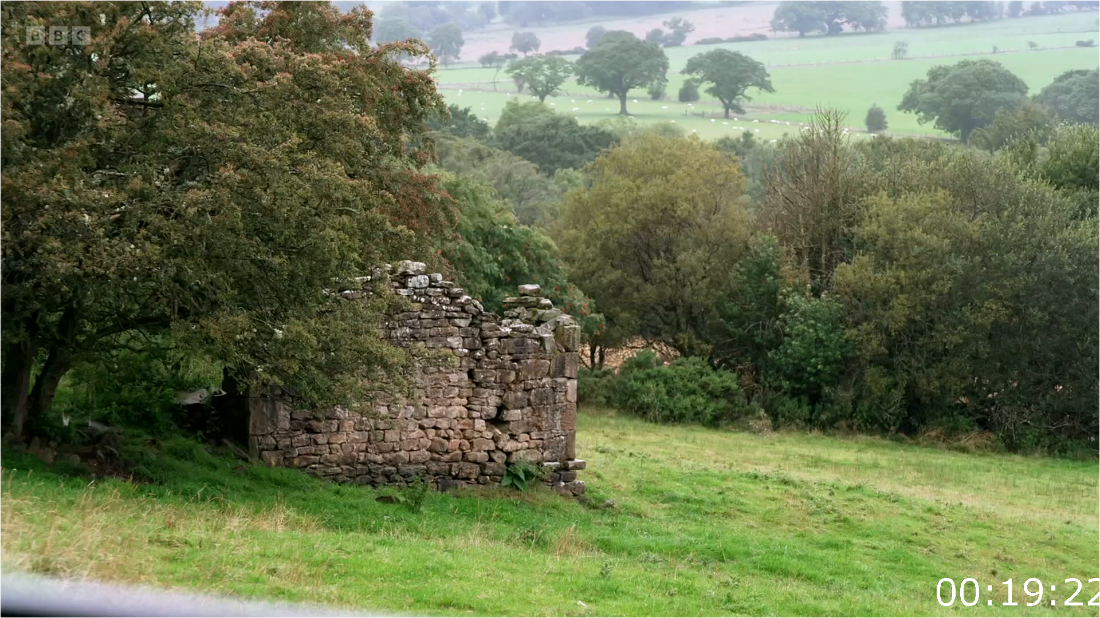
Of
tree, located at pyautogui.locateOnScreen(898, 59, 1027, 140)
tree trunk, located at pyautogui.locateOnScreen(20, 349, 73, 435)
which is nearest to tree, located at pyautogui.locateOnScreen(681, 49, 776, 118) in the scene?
tree, located at pyautogui.locateOnScreen(898, 59, 1027, 140)

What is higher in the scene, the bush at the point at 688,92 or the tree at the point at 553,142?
Answer: the bush at the point at 688,92

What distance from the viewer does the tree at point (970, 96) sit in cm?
9862

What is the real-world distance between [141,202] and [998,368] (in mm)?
27764

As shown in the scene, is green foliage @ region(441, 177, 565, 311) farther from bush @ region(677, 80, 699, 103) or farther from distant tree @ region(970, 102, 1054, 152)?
bush @ region(677, 80, 699, 103)

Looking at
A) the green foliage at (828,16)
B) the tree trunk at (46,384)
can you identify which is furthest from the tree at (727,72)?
the tree trunk at (46,384)

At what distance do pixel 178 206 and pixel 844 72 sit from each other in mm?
139816

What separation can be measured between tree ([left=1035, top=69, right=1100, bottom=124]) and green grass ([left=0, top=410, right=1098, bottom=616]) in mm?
80269

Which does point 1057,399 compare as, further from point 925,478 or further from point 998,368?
point 925,478

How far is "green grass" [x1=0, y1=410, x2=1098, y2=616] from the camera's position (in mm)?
10711

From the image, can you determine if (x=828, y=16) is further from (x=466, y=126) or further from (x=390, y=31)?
(x=466, y=126)

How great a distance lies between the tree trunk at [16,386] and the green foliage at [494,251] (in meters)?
17.5

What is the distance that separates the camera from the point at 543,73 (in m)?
131

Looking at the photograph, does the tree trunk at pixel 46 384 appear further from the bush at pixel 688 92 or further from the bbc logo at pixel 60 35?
the bush at pixel 688 92

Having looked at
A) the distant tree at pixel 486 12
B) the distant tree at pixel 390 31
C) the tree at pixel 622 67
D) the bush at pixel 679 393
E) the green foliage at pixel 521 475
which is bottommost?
the bush at pixel 679 393
